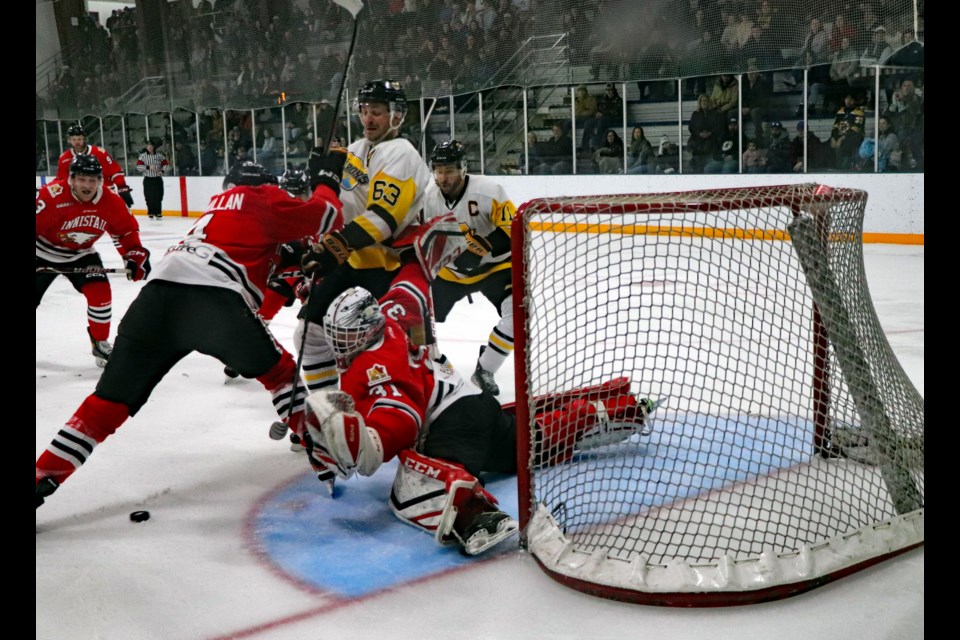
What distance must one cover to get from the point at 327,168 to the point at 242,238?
1.39 feet

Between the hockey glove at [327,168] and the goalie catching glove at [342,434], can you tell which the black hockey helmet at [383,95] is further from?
the goalie catching glove at [342,434]

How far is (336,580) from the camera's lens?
6.60 feet

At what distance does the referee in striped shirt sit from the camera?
40.4 ft

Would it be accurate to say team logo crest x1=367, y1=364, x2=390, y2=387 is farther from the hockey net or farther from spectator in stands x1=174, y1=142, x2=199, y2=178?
spectator in stands x1=174, y1=142, x2=199, y2=178

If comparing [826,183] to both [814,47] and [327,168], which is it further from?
[327,168]

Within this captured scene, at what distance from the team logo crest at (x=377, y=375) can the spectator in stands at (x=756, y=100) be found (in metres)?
6.21

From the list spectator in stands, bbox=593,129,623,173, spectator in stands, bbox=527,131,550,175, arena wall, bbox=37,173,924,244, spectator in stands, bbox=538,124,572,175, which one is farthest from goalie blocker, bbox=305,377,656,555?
spectator in stands, bbox=527,131,550,175

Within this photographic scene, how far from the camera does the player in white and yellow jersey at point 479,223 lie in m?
3.69

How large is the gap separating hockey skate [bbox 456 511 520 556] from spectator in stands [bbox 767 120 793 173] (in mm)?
6313

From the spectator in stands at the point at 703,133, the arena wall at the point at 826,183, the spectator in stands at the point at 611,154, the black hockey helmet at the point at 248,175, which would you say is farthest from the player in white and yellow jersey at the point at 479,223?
the spectator in stands at the point at 611,154

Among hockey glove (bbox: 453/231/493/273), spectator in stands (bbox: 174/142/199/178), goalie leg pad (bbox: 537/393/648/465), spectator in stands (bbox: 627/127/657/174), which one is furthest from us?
spectator in stands (bbox: 174/142/199/178)

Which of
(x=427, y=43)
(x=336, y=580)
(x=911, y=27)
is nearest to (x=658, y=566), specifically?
(x=336, y=580)
